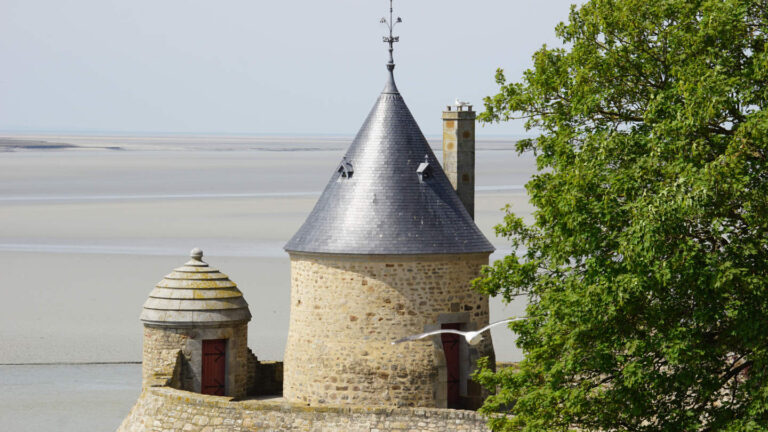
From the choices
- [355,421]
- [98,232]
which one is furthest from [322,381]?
[98,232]

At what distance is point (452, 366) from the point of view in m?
29.3

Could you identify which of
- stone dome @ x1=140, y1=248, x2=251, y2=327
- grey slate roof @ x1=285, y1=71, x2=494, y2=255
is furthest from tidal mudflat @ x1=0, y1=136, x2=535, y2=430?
grey slate roof @ x1=285, y1=71, x2=494, y2=255

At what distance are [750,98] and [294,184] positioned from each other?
3982 inches

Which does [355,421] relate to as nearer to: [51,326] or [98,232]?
[51,326]

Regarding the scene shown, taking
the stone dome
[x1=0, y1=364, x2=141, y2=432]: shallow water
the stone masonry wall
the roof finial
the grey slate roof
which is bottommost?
[x1=0, y1=364, x2=141, y2=432]: shallow water

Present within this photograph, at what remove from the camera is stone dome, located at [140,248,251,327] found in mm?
29672

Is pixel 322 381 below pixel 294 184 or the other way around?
below

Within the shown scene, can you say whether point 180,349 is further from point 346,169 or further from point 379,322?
point 346,169

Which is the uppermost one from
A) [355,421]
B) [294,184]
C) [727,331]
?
[294,184]

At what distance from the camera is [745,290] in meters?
19.3

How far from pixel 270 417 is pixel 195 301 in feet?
11.8

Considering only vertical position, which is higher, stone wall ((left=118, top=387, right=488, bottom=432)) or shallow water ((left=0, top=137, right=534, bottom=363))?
shallow water ((left=0, top=137, right=534, bottom=363))

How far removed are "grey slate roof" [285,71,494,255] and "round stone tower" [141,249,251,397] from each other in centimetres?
203

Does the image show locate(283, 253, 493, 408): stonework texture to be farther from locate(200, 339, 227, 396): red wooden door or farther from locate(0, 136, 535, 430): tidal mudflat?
locate(0, 136, 535, 430): tidal mudflat
